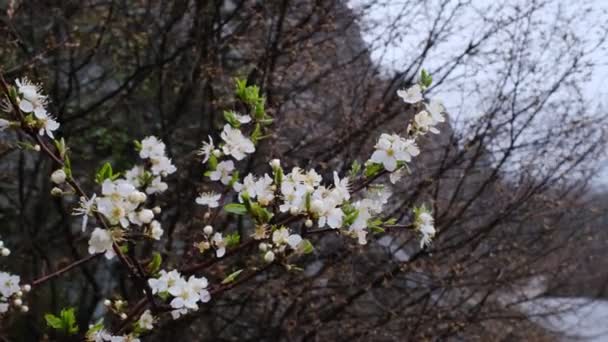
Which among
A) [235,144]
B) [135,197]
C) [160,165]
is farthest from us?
[160,165]

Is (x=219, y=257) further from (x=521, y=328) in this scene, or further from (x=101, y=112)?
(x=521, y=328)

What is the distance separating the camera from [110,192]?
4.26 ft

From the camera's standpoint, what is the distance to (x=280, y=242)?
1463 mm

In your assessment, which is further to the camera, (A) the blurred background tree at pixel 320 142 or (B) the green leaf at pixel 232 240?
(A) the blurred background tree at pixel 320 142

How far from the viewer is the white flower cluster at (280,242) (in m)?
1.45

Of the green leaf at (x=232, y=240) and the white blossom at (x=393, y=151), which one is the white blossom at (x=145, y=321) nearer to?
the green leaf at (x=232, y=240)

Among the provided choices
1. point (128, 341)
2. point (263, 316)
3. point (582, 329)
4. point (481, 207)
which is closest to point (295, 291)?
point (263, 316)

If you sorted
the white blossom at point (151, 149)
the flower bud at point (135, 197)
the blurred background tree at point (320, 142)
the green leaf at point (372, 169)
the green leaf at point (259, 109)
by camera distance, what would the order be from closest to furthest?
the flower bud at point (135, 197) → the green leaf at point (372, 169) → the green leaf at point (259, 109) → the white blossom at point (151, 149) → the blurred background tree at point (320, 142)

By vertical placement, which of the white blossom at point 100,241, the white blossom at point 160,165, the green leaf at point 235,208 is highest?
the white blossom at point 160,165

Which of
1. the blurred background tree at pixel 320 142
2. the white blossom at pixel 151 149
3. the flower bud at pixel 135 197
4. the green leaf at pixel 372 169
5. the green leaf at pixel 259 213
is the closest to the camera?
the flower bud at pixel 135 197

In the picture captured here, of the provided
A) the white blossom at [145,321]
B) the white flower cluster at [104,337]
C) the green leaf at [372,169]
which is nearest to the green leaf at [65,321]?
the white flower cluster at [104,337]

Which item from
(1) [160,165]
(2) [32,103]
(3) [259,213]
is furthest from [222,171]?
(2) [32,103]

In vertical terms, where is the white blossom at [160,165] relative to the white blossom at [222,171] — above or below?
above

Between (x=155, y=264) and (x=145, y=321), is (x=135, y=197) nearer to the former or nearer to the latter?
(x=155, y=264)
